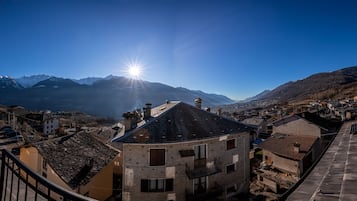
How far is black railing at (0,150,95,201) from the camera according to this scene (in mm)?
1600

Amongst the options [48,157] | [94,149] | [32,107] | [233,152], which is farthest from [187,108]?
[32,107]

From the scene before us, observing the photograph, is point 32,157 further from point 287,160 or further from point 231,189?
point 287,160

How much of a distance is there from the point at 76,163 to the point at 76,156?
123 centimetres

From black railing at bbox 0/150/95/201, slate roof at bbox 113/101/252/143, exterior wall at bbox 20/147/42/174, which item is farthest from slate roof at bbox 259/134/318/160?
black railing at bbox 0/150/95/201

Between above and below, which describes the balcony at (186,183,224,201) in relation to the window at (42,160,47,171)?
below

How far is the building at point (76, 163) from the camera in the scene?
16656mm

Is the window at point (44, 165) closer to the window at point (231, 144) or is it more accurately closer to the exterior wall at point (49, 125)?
the window at point (231, 144)

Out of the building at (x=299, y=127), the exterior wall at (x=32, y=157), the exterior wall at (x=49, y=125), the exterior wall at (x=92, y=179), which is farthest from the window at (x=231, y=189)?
the exterior wall at (x=49, y=125)

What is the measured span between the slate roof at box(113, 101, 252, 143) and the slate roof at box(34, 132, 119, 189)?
4366mm

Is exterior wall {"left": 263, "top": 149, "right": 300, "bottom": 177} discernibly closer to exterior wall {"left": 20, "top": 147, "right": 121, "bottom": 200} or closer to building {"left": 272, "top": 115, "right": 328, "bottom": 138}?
building {"left": 272, "top": 115, "right": 328, "bottom": 138}

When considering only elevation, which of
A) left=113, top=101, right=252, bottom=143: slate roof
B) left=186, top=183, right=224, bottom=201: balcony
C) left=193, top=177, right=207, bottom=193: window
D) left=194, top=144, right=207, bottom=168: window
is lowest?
left=186, top=183, right=224, bottom=201: balcony

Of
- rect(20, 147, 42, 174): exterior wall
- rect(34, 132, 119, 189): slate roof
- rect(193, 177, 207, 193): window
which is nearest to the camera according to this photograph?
rect(34, 132, 119, 189): slate roof

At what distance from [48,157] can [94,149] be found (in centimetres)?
488

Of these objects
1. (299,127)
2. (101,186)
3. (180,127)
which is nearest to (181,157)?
(180,127)
